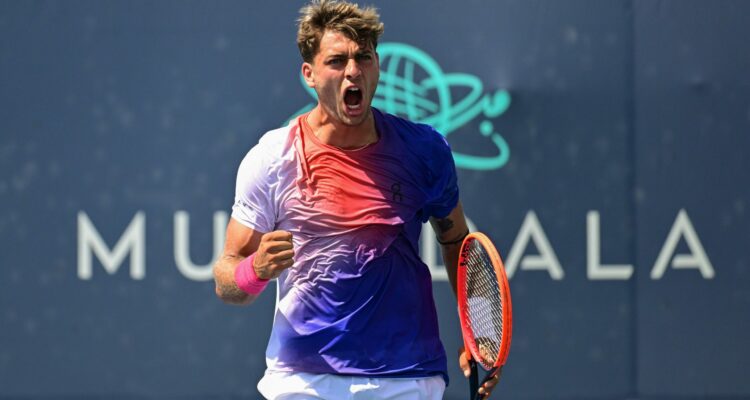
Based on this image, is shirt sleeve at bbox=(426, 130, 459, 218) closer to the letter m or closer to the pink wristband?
the pink wristband

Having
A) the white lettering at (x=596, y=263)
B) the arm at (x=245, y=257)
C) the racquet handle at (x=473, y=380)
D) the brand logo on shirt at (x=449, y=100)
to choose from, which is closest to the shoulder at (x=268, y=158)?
the arm at (x=245, y=257)

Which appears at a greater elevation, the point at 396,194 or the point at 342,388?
the point at 396,194

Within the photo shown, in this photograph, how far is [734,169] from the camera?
5.46m

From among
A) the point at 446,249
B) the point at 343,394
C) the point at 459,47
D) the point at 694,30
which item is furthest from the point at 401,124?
the point at 694,30

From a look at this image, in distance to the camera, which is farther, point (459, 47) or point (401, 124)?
point (459, 47)

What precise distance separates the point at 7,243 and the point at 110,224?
17.0 inches

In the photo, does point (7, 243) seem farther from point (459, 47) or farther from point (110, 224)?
point (459, 47)

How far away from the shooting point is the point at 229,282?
3.38m

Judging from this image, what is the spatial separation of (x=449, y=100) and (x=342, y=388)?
2.20m

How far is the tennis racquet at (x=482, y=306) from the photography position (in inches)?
133

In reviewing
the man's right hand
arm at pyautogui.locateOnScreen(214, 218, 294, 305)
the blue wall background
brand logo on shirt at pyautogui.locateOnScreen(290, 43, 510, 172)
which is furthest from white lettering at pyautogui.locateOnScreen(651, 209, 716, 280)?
the man's right hand

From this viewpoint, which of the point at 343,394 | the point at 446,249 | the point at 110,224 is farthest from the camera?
the point at 110,224

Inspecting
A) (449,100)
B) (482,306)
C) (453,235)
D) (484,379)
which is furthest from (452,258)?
(449,100)

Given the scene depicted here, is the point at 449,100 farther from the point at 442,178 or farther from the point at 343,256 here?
the point at 343,256
